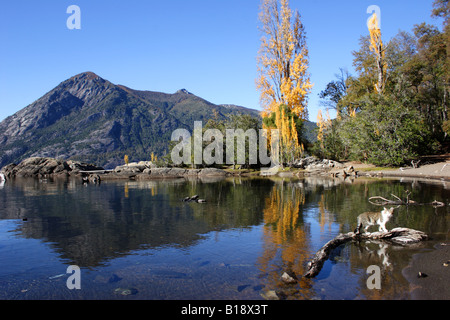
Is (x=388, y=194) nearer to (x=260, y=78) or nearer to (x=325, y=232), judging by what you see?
(x=325, y=232)

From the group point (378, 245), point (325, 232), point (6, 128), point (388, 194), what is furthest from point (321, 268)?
point (6, 128)

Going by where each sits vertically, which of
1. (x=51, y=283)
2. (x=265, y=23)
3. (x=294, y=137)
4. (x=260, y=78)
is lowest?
(x=51, y=283)

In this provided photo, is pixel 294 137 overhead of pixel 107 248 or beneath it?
overhead

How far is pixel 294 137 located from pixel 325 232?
108 feet

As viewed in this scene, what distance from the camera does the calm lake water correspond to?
22.8 feet

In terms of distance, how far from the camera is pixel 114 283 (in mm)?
7418

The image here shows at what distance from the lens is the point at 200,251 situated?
9.86 meters

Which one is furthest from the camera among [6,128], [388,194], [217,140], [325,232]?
[6,128]
